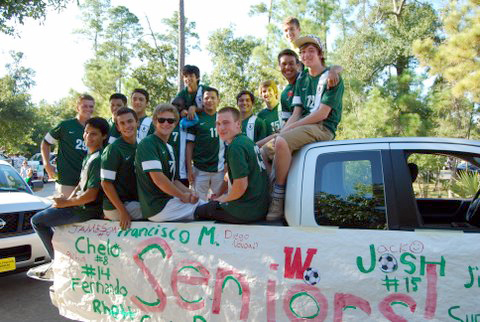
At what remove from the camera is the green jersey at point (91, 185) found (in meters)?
3.31

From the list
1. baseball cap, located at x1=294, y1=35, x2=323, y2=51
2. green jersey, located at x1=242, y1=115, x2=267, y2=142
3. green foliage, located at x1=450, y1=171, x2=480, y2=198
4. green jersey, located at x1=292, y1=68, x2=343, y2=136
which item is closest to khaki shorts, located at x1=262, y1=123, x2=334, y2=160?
green jersey, located at x1=292, y1=68, x2=343, y2=136

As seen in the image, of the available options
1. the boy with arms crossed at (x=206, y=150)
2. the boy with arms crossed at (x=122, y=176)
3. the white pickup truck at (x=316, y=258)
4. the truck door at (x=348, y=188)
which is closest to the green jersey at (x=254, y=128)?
the boy with arms crossed at (x=206, y=150)

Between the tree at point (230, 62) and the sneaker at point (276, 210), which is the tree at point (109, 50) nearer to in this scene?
the tree at point (230, 62)

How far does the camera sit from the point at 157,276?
2.82 m

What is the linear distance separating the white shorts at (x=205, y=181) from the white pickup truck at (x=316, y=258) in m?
2.13

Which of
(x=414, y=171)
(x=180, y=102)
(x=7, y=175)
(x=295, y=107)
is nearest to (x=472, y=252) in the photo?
(x=414, y=171)

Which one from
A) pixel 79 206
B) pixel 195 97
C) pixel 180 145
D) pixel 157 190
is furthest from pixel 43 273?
pixel 195 97

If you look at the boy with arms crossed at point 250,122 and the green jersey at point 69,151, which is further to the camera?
the boy with arms crossed at point 250,122

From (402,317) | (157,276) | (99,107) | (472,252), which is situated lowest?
(402,317)

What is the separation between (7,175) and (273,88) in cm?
410

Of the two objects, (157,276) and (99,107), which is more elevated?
Result: (99,107)

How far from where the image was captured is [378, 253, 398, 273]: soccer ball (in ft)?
7.71

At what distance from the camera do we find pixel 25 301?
450 centimetres

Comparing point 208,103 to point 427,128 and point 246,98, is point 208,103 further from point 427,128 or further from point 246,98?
point 427,128
